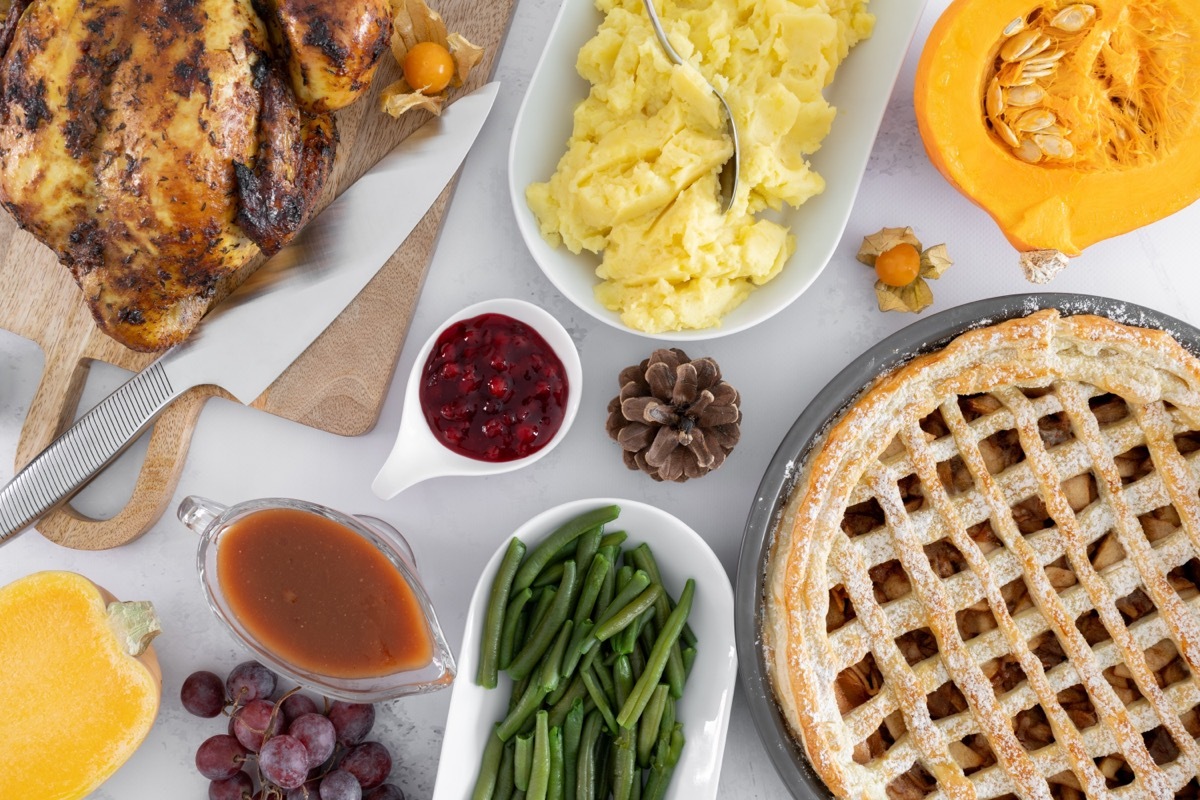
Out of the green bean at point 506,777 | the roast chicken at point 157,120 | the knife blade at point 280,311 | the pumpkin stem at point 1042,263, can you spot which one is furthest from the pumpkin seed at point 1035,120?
the green bean at point 506,777

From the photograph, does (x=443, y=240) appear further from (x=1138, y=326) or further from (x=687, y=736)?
(x=1138, y=326)

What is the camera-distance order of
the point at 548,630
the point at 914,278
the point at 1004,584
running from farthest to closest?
1. the point at 914,278
2. the point at 548,630
3. the point at 1004,584

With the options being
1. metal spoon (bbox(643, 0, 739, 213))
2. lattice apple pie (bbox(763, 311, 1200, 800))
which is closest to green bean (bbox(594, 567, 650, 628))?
lattice apple pie (bbox(763, 311, 1200, 800))

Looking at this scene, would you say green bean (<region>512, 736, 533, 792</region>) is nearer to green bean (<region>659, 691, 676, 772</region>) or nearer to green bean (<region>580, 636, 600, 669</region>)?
green bean (<region>580, 636, 600, 669</region>)

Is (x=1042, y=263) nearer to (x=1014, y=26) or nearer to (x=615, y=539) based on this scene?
(x=1014, y=26)

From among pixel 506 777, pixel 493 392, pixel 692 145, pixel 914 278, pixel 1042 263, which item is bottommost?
pixel 506 777

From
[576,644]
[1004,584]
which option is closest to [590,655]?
[576,644]

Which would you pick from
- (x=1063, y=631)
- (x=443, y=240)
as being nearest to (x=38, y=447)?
(x=443, y=240)
